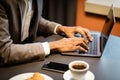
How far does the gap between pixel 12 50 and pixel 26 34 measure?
0.38 meters

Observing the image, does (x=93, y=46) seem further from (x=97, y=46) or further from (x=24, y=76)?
(x=24, y=76)

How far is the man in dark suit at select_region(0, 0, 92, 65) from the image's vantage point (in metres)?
1.39

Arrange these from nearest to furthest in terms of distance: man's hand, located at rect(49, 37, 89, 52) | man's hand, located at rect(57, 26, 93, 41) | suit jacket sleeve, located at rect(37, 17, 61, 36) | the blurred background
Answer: man's hand, located at rect(49, 37, 89, 52)
man's hand, located at rect(57, 26, 93, 41)
suit jacket sleeve, located at rect(37, 17, 61, 36)
the blurred background

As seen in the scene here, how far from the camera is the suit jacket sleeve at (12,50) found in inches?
54.1

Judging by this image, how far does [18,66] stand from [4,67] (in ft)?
0.24

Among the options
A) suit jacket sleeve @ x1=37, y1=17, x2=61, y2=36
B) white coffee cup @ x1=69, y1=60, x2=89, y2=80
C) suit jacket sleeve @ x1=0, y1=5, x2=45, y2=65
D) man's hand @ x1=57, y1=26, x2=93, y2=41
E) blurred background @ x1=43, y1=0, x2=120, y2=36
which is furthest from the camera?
blurred background @ x1=43, y1=0, x2=120, y2=36

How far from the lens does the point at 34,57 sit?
1.41m

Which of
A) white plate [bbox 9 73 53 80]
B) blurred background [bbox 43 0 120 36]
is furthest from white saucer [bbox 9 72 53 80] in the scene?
blurred background [bbox 43 0 120 36]

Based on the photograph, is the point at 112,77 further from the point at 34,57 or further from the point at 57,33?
the point at 57,33

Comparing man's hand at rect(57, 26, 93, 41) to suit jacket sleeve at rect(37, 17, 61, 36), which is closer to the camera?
man's hand at rect(57, 26, 93, 41)

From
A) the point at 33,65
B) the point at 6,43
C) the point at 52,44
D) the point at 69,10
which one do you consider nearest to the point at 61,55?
the point at 52,44

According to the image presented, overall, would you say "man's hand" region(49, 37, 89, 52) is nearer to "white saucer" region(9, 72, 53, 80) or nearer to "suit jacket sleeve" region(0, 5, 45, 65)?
"suit jacket sleeve" region(0, 5, 45, 65)

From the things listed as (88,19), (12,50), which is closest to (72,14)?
(88,19)

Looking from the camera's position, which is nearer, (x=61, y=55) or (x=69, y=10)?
(x=61, y=55)
